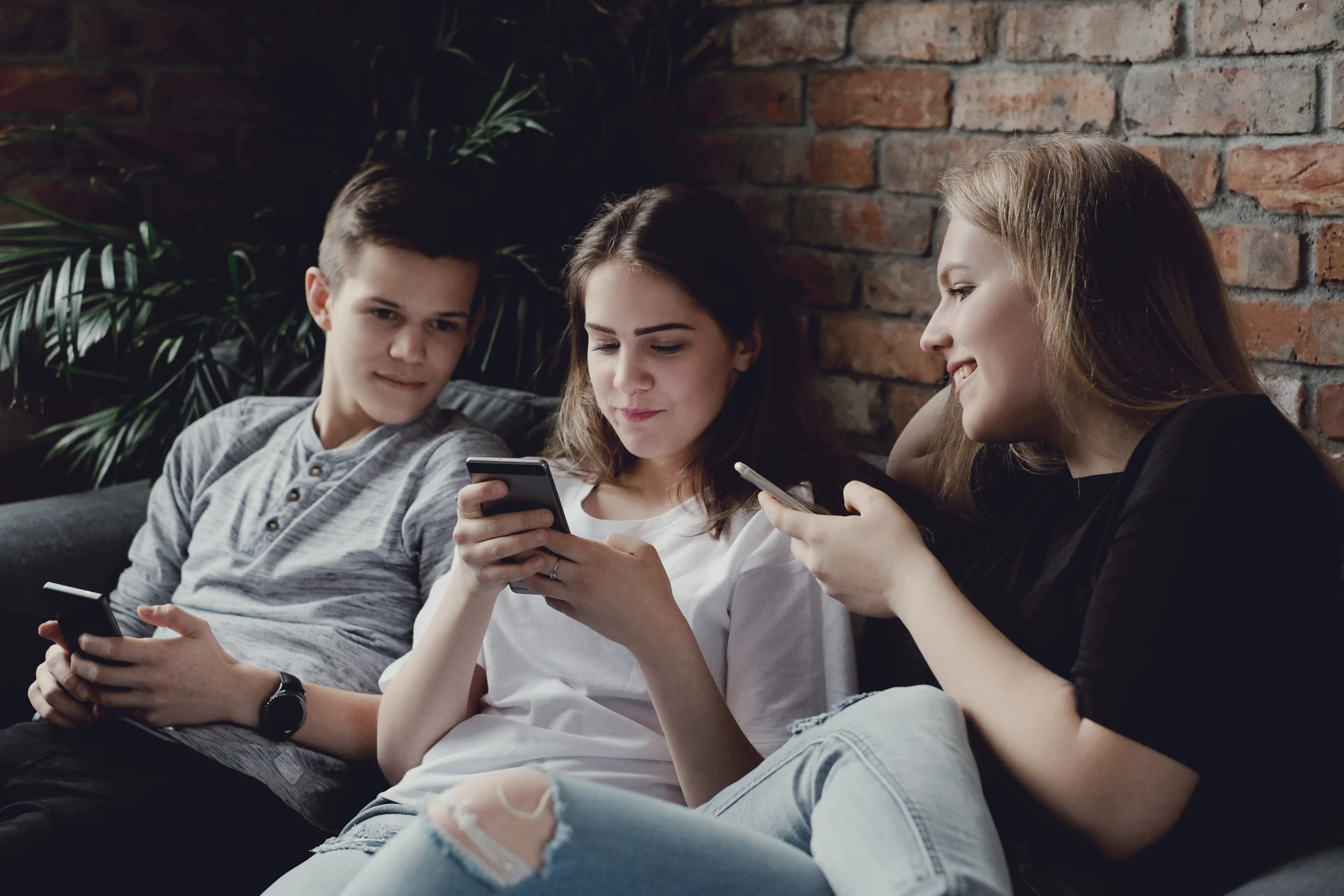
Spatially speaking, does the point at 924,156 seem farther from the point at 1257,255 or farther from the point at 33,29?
the point at 33,29

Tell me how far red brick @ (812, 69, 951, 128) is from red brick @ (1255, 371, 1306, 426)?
2.10ft

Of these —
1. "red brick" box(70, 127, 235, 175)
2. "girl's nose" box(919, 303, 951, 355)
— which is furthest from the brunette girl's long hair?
"red brick" box(70, 127, 235, 175)

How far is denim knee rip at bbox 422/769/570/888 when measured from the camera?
2.73ft

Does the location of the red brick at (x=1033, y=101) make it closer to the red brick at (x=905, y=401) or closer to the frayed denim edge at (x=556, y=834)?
the red brick at (x=905, y=401)

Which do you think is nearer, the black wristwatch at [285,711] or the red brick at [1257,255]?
the black wristwatch at [285,711]

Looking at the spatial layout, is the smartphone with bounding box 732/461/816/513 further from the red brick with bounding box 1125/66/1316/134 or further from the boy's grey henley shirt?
the red brick with bounding box 1125/66/1316/134

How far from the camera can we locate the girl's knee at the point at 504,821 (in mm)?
833

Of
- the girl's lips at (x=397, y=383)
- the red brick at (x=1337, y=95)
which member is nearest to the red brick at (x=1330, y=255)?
the red brick at (x=1337, y=95)

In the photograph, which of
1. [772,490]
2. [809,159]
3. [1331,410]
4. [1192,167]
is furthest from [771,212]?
[772,490]

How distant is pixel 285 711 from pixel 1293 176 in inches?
56.0

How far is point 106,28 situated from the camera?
2219mm

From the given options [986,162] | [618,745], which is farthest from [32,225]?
[986,162]

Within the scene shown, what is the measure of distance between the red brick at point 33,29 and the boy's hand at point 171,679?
4.35ft

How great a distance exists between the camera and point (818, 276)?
6.88ft
